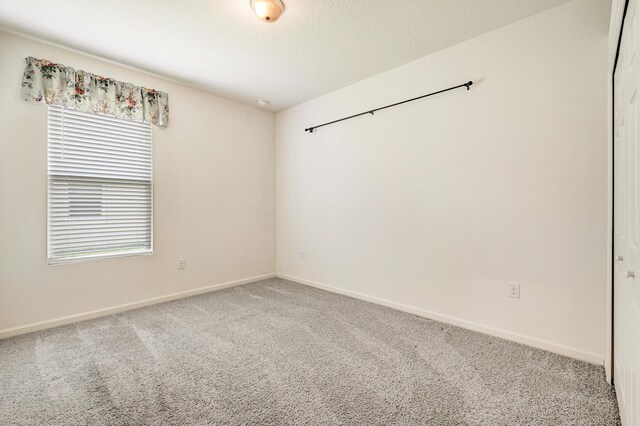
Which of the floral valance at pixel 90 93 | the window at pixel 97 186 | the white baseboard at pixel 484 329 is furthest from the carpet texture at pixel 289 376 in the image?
the floral valance at pixel 90 93

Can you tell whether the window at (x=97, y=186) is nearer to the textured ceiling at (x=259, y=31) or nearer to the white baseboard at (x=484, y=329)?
the textured ceiling at (x=259, y=31)

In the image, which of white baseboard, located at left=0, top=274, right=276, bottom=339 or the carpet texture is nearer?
the carpet texture

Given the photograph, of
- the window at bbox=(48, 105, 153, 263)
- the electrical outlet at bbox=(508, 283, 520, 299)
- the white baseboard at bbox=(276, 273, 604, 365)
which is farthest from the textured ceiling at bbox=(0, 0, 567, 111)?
the white baseboard at bbox=(276, 273, 604, 365)

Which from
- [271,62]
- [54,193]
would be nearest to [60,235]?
[54,193]

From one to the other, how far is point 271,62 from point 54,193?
90.2 inches

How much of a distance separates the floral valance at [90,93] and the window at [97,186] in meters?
0.09

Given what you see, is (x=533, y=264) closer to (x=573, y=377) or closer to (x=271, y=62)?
(x=573, y=377)

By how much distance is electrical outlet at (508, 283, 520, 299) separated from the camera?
2.36m

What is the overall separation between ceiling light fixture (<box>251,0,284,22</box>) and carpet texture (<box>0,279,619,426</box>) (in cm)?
240

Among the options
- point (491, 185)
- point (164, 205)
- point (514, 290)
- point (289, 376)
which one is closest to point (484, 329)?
point (514, 290)

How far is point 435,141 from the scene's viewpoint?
2.80 meters

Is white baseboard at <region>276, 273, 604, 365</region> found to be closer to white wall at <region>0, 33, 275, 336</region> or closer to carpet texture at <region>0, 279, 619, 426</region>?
carpet texture at <region>0, 279, 619, 426</region>

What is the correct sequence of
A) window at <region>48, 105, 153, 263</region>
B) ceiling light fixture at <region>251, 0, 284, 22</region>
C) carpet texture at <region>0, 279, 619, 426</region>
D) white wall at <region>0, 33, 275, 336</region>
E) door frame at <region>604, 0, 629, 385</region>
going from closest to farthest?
1. carpet texture at <region>0, 279, 619, 426</region>
2. door frame at <region>604, 0, 629, 385</region>
3. ceiling light fixture at <region>251, 0, 284, 22</region>
4. white wall at <region>0, 33, 275, 336</region>
5. window at <region>48, 105, 153, 263</region>

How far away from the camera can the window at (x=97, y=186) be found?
2.71m
